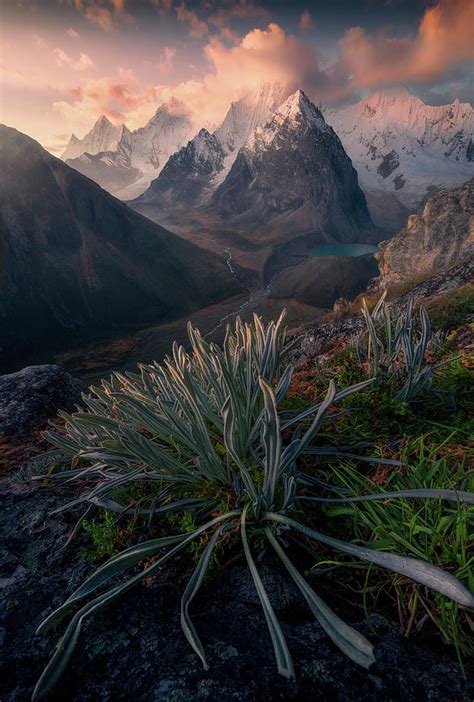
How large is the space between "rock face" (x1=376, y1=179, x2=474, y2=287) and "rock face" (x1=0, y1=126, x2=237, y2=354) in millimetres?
52915

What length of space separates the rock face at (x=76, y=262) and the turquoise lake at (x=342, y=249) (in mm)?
47466

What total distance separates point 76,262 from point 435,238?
237 ft

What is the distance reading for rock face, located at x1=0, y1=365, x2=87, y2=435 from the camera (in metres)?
3.91

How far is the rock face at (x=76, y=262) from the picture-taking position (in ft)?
219

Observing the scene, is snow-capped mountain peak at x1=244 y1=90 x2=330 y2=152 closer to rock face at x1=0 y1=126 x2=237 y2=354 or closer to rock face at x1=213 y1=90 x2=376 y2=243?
rock face at x1=213 y1=90 x2=376 y2=243

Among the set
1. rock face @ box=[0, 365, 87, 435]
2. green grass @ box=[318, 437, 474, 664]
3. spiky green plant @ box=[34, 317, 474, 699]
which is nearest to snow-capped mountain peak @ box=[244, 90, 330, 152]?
rock face @ box=[0, 365, 87, 435]

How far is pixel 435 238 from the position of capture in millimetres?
30562

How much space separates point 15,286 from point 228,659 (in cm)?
7777

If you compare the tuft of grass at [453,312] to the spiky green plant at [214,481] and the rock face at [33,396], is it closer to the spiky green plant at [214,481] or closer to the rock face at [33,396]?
the spiky green plant at [214,481]

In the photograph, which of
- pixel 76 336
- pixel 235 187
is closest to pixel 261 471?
pixel 76 336

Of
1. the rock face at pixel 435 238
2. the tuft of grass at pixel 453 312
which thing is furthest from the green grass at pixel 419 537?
the rock face at pixel 435 238

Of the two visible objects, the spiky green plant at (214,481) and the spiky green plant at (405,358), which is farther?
the spiky green plant at (405,358)

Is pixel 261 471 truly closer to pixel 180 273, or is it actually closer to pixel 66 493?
pixel 66 493

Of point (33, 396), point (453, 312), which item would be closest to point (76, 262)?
point (33, 396)
